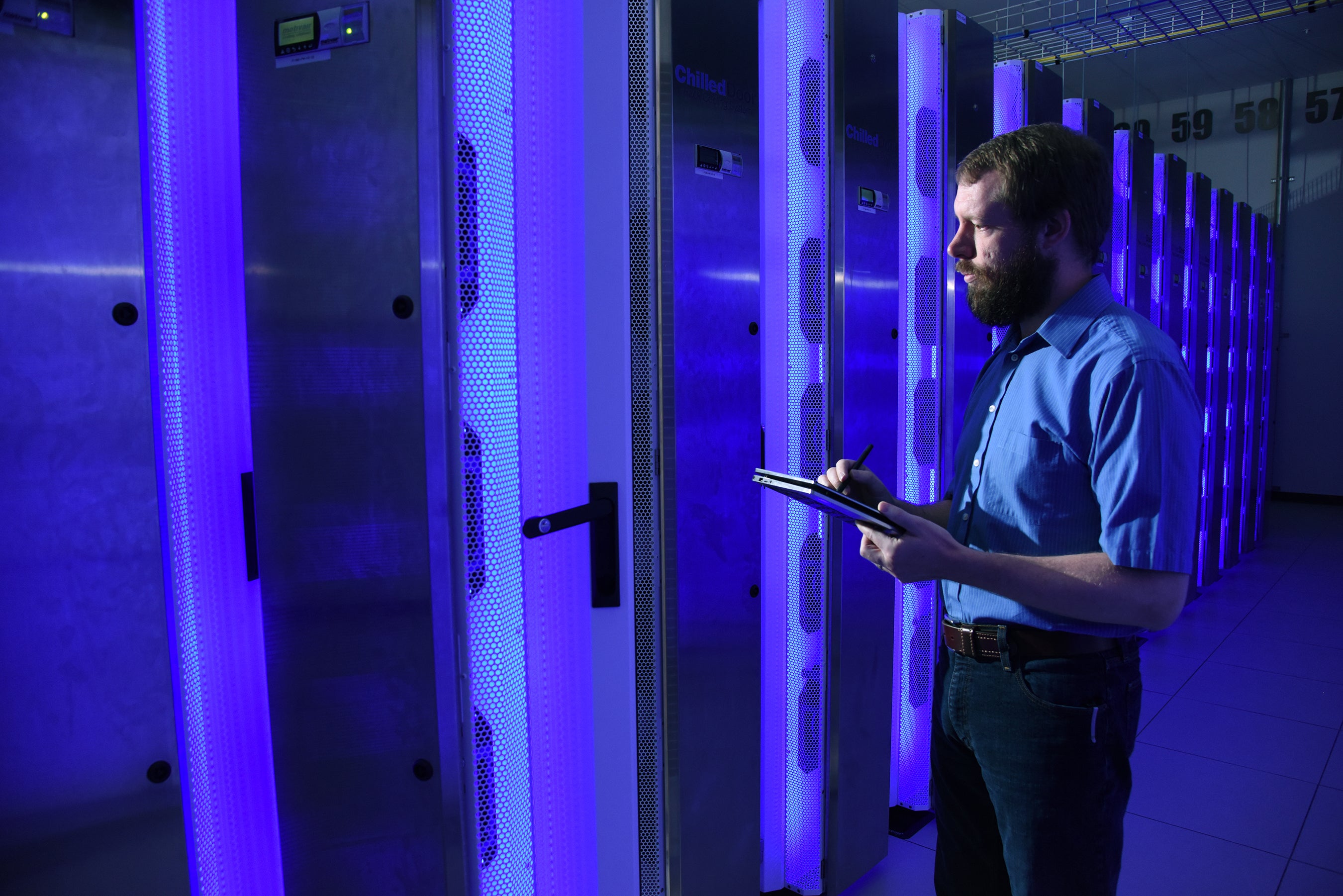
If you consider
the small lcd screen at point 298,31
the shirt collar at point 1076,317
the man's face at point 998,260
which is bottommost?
the shirt collar at point 1076,317

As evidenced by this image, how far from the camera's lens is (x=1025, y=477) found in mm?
1253

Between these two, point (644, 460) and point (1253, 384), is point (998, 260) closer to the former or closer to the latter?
point (644, 460)

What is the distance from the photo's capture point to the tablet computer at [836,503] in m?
1.18

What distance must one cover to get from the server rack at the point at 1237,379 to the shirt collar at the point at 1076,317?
5788 mm

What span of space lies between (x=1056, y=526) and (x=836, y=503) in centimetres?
37

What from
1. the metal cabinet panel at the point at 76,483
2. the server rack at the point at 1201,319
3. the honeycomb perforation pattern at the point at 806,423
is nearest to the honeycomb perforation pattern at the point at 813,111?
the honeycomb perforation pattern at the point at 806,423

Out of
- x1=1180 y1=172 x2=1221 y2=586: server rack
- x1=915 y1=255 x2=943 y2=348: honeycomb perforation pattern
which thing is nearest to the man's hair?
x1=915 y1=255 x2=943 y2=348: honeycomb perforation pattern

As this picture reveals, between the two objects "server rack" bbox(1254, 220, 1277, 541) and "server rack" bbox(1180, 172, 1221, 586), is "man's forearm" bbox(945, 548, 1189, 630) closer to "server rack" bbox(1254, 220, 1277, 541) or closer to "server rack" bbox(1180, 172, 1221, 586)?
"server rack" bbox(1180, 172, 1221, 586)

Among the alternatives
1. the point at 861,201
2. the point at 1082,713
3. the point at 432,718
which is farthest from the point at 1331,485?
the point at 432,718

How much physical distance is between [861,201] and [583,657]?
1569 mm

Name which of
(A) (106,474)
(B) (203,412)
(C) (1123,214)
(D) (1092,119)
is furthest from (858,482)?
(C) (1123,214)

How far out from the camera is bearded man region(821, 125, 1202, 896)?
113 centimetres

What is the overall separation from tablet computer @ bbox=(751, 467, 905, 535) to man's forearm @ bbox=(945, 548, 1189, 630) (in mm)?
129

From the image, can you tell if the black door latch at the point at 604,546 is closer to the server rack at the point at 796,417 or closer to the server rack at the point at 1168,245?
the server rack at the point at 796,417
